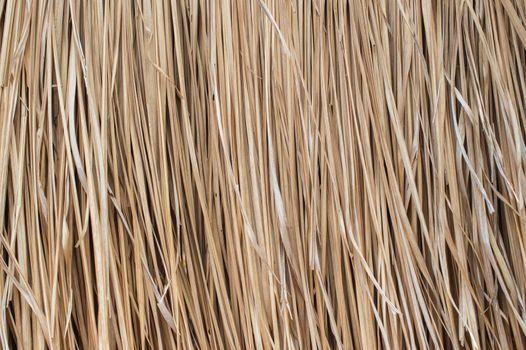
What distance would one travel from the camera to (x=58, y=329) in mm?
709

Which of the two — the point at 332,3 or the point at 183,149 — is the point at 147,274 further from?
the point at 332,3

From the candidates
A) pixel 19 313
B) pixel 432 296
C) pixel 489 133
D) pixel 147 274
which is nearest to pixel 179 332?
pixel 147 274

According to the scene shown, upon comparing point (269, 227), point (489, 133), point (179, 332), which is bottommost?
point (179, 332)

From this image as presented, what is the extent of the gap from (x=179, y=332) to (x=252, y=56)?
0.34 metres

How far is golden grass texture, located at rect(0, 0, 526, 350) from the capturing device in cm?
72

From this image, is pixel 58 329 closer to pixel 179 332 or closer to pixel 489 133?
pixel 179 332

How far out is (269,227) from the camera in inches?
29.2

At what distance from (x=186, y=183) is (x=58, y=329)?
22cm

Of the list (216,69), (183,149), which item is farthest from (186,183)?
(216,69)

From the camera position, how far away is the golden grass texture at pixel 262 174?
2.37ft

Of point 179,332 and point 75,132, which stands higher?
point 75,132

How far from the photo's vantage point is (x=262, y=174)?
2.46 feet

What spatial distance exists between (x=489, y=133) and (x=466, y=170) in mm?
55

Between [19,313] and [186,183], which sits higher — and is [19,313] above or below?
below
